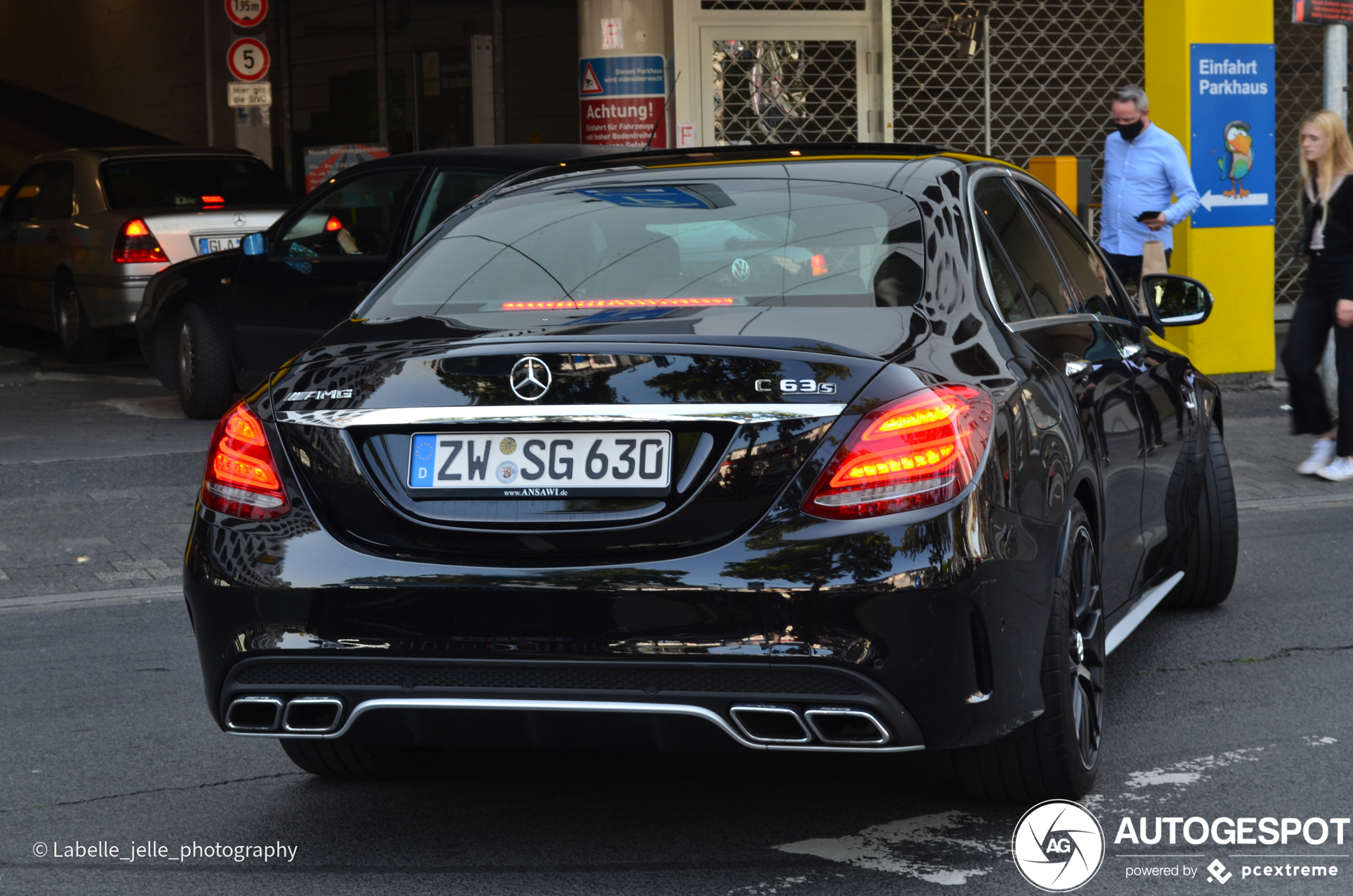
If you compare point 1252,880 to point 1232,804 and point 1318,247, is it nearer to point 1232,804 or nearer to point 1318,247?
point 1232,804

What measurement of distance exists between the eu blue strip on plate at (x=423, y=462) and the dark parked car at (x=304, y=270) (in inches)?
211

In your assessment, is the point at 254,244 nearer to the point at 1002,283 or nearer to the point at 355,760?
the point at 355,760

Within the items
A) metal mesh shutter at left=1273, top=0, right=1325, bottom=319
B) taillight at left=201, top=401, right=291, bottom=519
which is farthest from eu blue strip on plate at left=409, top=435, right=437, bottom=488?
metal mesh shutter at left=1273, top=0, right=1325, bottom=319

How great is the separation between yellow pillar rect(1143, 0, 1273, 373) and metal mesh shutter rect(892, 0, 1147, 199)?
316 centimetres

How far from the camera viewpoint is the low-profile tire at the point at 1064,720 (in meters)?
3.69

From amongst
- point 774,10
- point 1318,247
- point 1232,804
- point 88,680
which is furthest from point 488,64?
point 1232,804

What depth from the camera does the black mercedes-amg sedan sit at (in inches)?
130

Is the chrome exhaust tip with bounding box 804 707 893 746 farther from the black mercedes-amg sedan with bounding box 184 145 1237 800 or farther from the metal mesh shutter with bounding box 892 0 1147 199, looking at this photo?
the metal mesh shutter with bounding box 892 0 1147 199

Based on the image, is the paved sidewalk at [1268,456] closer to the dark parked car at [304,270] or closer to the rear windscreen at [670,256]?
the dark parked car at [304,270]

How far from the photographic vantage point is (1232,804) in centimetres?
399

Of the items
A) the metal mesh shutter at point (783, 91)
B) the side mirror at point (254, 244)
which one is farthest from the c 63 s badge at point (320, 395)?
the metal mesh shutter at point (783, 91)

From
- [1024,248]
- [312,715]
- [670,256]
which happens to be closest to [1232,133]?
[1024,248]

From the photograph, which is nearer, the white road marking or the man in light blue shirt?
the white road marking

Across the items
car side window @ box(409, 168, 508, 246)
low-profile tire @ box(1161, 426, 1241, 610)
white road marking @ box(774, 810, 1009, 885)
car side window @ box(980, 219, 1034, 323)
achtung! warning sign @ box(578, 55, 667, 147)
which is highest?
achtung! warning sign @ box(578, 55, 667, 147)
